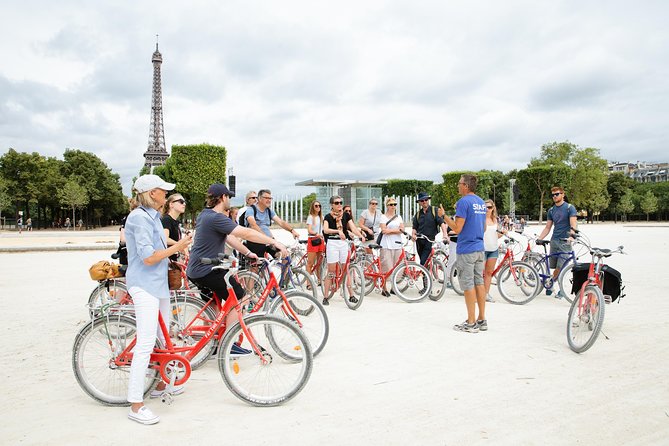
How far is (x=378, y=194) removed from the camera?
35.2 m

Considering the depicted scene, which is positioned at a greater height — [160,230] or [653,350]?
[160,230]

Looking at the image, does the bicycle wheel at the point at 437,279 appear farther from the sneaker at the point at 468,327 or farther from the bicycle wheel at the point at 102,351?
the bicycle wheel at the point at 102,351

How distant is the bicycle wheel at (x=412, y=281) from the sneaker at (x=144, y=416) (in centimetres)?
526

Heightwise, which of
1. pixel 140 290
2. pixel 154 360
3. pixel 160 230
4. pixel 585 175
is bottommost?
pixel 154 360

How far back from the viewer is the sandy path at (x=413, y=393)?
3324mm

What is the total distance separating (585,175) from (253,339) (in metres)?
70.1

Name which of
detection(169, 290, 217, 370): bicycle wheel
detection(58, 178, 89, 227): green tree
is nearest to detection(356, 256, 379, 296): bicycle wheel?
detection(169, 290, 217, 370): bicycle wheel

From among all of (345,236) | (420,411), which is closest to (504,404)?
(420,411)

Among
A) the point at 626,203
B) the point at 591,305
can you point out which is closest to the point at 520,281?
the point at 591,305

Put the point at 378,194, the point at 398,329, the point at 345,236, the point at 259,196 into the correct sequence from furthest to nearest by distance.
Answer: the point at 378,194 < the point at 345,236 < the point at 259,196 < the point at 398,329

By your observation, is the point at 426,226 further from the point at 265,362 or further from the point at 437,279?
the point at 265,362

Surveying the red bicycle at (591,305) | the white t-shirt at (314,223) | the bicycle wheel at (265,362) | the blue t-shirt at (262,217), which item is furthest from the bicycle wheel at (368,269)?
the bicycle wheel at (265,362)

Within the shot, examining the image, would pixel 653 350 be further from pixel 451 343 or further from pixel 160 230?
pixel 160 230

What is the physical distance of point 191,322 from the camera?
4.57m
